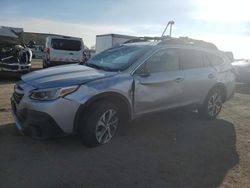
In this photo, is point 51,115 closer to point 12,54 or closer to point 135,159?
point 135,159

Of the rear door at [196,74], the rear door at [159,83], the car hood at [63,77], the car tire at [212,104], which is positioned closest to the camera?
the car hood at [63,77]

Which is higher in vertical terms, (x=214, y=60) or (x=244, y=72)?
(x=214, y=60)

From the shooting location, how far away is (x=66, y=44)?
16.3 m

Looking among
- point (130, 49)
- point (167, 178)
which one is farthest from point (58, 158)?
point (130, 49)

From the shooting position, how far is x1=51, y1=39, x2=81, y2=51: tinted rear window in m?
15.9

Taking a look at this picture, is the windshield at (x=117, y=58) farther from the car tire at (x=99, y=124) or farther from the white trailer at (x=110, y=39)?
the white trailer at (x=110, y=39)

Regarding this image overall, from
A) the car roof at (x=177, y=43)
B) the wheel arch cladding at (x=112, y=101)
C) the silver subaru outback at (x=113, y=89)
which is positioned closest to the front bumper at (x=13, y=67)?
the car roof at (x=177, y=43)

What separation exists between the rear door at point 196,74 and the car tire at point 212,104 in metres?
0.23

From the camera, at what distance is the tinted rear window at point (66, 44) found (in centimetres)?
1591

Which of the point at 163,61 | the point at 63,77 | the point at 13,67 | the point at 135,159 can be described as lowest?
the point at 135,159

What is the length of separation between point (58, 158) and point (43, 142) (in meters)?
0.69

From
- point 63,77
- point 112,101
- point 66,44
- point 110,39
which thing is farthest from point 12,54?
point 112,101

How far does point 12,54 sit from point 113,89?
9421 millimetres

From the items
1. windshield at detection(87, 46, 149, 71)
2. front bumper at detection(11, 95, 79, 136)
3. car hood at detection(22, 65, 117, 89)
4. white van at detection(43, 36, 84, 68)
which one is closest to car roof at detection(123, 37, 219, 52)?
windshield at detection(87, 46, 149, 71)
